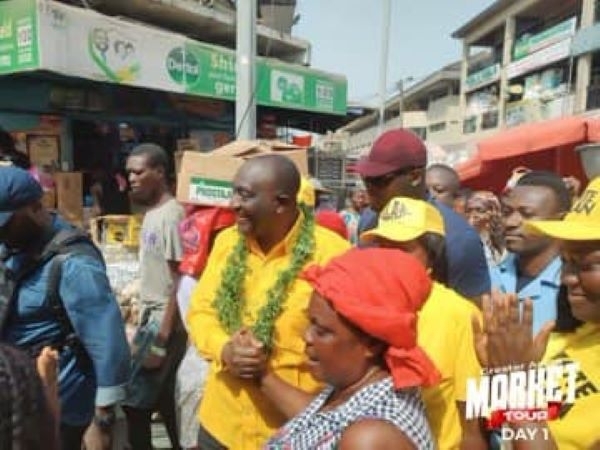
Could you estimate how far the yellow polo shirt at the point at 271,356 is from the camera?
222cm

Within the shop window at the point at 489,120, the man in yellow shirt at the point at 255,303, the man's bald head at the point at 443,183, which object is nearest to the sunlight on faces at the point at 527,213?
the man in yellow shirt at the point at 255,303

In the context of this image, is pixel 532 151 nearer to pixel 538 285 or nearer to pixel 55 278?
pixel 538 285

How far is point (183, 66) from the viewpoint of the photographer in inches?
321

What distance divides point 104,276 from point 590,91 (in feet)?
107

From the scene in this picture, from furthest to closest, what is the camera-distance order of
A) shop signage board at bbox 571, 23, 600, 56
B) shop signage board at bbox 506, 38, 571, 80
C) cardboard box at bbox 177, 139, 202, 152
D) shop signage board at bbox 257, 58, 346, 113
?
shop signage board at bbox 506, 38, 571, 80
shop signage board at bbox 571, 23, 600, 56
shop signage board at bbox 257, 58, 346, 113
cardboard box at bbox 177, 139, 202, 152

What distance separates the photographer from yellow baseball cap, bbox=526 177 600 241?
61.7 inches

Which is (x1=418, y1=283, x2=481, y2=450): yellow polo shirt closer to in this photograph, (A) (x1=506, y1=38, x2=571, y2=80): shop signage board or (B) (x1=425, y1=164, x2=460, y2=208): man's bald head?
(B) (x1=425, y1=164, x2=460, y2=208): man's bald head

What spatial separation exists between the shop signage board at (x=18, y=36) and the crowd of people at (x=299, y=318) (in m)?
3.19

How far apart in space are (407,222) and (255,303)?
61 cm

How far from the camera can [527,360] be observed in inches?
56.8

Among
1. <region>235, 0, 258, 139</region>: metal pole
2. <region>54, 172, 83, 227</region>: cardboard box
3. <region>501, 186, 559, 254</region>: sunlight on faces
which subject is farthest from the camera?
<region>54, 172, 83, 227</region>: cardboard box

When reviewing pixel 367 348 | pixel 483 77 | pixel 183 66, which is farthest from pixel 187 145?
pixel 483 77

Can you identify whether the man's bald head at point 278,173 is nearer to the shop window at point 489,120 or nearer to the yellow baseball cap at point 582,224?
the yellow baseball cap at point 582,224

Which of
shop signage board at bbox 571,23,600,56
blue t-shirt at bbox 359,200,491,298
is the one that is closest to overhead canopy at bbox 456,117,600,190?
blue t-shirt at bbox 359,200,491,298
